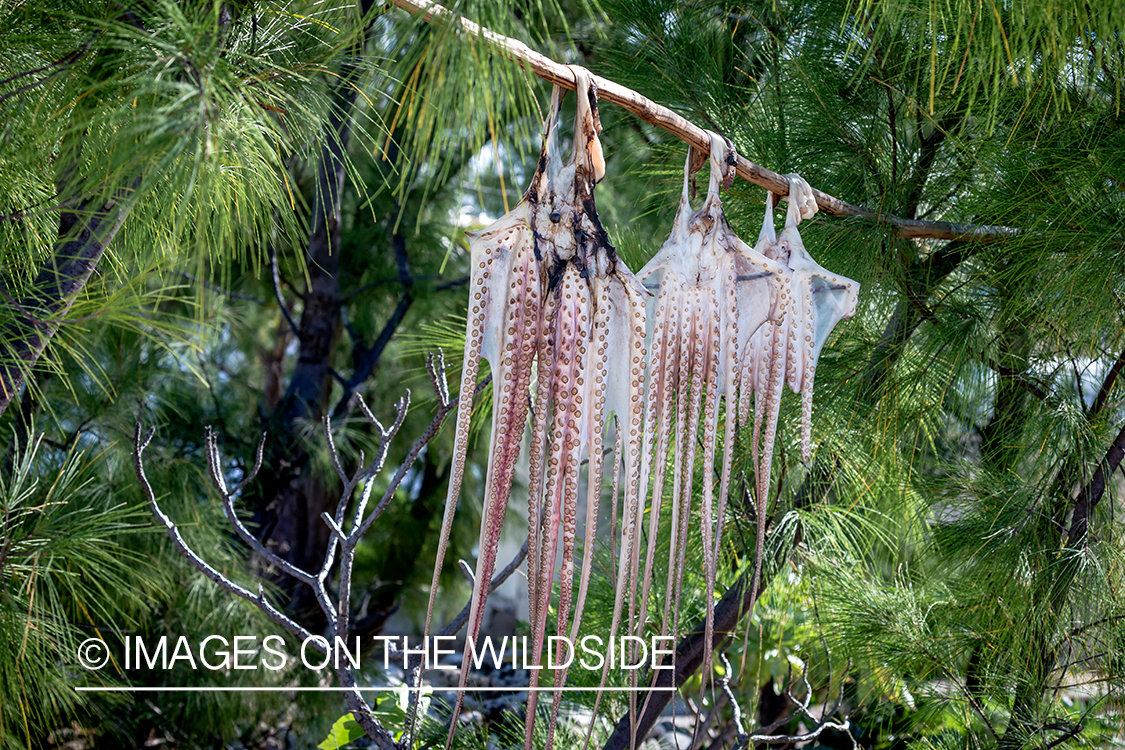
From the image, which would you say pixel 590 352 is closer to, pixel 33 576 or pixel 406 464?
pixel 406 464

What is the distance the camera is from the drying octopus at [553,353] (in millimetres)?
583

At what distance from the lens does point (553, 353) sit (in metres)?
0.61

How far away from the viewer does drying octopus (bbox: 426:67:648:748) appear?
58 centimetres

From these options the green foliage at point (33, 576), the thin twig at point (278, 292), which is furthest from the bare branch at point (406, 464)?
the thin twig at point (278, 292)

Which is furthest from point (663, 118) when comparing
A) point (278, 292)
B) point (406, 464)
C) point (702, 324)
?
point (278, 292)

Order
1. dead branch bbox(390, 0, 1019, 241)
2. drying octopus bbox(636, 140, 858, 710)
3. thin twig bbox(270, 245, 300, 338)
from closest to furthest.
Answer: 1. dead branch bbox(390, 0, 1019, 241)
2. drying octopus bbox(636, 140, 858, 710)
3. thin twig bbox(270, 245, 300, 338)

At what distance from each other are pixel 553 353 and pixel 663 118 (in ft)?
0.71

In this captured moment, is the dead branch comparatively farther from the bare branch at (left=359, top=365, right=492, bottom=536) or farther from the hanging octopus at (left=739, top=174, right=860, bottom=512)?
the bare branch at (left=359, top=365, right=492, bottom=536)

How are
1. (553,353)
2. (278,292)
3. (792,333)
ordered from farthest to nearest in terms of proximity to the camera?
(278,292) → (792,333) → (553,353)

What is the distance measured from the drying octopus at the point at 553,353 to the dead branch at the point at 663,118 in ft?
0.09

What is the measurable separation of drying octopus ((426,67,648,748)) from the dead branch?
27 mm

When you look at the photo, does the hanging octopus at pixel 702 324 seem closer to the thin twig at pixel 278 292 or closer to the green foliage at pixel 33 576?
the green foliage at pixel 33 576

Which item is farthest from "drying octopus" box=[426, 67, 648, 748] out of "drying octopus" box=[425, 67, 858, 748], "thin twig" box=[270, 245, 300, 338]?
"thin twig" box=[270, 245, 300, 338]

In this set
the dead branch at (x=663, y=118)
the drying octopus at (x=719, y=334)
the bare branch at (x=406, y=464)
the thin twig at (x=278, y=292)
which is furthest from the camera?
the thin twig at (x=278, y=292)
